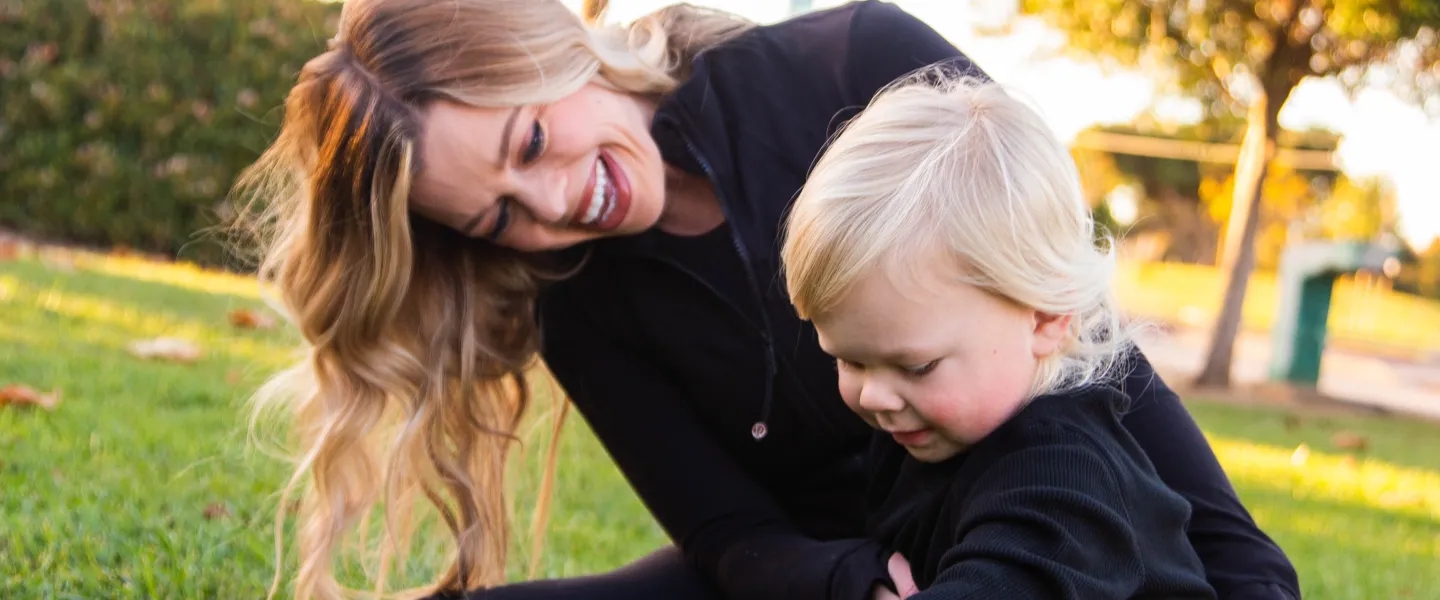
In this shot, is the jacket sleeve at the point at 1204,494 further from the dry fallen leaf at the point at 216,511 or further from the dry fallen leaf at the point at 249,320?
the dry fallen leaf at the point at 249,320

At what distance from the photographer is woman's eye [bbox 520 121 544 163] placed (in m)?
2.18

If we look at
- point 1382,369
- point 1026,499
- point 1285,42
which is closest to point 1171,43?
point 1285,42

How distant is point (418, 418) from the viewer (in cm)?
249

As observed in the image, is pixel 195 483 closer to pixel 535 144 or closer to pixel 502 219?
pixel 502 219

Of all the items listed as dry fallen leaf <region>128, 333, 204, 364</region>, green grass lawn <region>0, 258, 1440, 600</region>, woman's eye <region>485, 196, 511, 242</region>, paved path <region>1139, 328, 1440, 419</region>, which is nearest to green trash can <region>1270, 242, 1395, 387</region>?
paved path <region>1139, 328, 1440, 419</region>

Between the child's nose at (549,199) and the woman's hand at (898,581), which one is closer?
the woman's hand at (898,581)

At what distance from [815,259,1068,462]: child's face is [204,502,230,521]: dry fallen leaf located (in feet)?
5.88

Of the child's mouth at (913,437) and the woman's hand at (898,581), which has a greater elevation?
the child's mouth at (913,437)

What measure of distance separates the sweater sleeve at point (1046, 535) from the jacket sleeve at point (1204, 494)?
1.26ft

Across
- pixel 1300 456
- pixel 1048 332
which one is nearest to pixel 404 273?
pixel 1048 332

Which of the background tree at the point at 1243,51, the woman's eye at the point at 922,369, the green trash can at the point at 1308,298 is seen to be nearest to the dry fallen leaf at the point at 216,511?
the woman's eye at the point at 922,369

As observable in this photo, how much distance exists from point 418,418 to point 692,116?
75 cm

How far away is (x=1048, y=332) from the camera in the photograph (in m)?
1.76

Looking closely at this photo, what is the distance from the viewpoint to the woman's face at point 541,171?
2.18 metres
